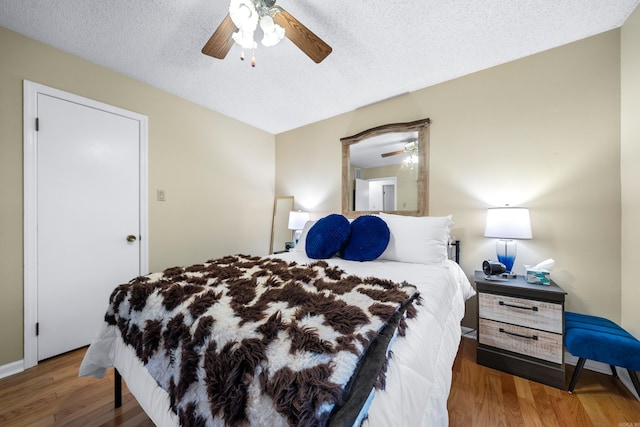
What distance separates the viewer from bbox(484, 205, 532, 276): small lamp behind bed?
1.81m

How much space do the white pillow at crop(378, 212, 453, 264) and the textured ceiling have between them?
4.64 feet

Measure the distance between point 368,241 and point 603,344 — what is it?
1.49 m

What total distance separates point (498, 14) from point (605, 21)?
0.80 meters

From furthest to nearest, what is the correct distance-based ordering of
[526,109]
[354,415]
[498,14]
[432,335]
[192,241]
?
[192,241] < [526,109] < [498,14] < [432,335] < [354,415]

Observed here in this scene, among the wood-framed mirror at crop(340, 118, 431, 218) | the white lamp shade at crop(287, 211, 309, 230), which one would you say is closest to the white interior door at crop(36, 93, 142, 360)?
the white lamp shade at crop(287, 211, 309, 230)

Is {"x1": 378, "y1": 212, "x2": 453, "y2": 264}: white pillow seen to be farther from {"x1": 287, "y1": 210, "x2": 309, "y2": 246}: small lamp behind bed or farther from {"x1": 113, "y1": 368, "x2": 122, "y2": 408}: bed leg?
{"x1": 113, "y1": 368, "x2": 122, "y2": 408}: bed leg

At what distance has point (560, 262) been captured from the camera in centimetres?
190

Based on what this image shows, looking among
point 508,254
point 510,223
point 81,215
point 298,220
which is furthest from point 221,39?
point 508,254

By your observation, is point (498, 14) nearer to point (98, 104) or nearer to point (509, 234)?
point (509, 234)

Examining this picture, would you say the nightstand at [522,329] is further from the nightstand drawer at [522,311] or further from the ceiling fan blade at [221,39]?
the ceiling fan blade at [221,39]

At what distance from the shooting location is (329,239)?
2.09 meters

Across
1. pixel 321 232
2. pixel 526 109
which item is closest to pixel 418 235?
pixel 321 232

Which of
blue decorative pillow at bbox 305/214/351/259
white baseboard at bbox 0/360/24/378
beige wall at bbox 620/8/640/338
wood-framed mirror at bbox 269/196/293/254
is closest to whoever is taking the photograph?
beige wall at bbox 620/8/640/338

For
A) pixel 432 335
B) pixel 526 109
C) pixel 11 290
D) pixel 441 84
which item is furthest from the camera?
pixel 441 84
